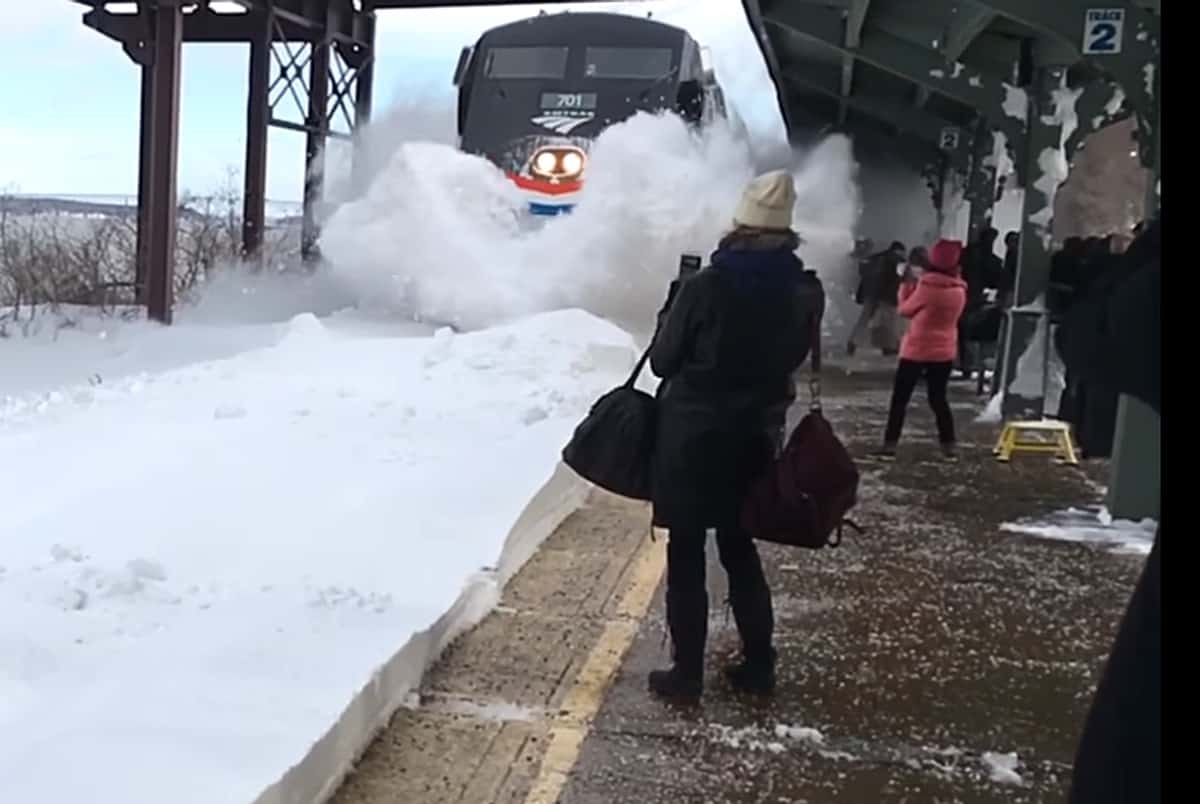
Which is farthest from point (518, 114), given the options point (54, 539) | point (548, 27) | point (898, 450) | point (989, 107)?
point (54, 539)

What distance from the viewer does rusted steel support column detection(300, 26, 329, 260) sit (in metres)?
18.9

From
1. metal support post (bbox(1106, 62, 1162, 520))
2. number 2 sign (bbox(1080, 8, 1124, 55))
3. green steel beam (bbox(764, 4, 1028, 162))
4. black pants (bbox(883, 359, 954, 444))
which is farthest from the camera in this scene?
green steel beam (bbox(764, 4, 1028, 162))

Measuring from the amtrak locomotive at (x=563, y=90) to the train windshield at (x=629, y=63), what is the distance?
0.01 meters

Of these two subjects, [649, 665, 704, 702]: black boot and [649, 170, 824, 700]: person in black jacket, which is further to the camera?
[649, 665, 704, 702]: black boot

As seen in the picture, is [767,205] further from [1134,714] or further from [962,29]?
[962,29]

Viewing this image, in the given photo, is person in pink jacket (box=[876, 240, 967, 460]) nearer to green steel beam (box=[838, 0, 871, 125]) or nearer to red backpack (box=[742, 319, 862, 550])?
green steel beam (box=[838, 0, 871, 125])

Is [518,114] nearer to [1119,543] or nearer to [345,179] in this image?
[345,179]

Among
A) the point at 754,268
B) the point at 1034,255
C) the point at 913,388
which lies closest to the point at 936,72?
the point at 1034,255

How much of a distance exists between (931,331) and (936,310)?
16 cm

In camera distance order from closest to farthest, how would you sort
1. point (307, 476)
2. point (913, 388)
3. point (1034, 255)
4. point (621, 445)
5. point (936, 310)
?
1. point (621, 445)
2. point (307, 476)
3. point (936, 310)
4. point (913, 388)
5. point (1034, 255)

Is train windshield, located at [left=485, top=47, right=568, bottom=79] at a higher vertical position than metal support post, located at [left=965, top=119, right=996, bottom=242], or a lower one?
higher

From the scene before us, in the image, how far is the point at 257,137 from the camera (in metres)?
18.0

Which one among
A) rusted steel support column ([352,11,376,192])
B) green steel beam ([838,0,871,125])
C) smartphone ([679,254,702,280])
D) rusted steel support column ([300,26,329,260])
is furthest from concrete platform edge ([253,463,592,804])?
rusted steel support column ([352,11,376,192])

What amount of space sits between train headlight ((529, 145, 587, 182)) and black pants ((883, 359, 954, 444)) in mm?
6297
